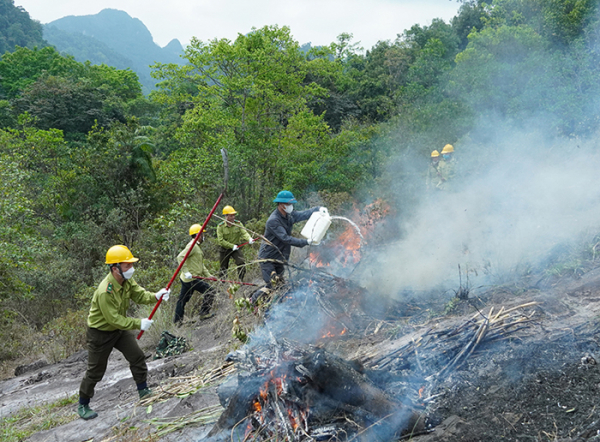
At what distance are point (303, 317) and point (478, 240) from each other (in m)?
4.14

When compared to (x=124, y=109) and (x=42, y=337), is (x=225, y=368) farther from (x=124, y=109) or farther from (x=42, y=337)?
(x=124, y=109)

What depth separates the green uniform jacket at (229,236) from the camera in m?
8.52

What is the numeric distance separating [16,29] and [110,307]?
215 feet

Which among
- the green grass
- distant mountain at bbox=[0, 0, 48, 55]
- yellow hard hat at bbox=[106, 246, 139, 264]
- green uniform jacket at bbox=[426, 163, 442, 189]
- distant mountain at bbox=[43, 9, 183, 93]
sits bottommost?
the green grass

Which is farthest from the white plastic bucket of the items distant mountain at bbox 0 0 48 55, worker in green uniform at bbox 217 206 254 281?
distant mountain at bbox 0 0 48 55

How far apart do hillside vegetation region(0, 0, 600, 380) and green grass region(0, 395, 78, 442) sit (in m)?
2.58

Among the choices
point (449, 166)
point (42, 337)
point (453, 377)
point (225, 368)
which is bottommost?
point (42, 337)

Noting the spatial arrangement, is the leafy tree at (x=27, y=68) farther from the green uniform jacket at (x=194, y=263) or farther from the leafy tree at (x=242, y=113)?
the green uniform jacket at (x=194, y=263)

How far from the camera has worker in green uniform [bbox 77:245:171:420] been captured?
4.71 metres

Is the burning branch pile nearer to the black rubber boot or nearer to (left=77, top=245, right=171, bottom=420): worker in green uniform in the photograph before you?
(left=77, top=245, right=171, bottom=420): worker in green uniform

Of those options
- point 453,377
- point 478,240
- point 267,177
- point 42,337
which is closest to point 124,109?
point 267,177

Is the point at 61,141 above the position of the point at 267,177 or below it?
above

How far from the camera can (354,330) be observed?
516 cm

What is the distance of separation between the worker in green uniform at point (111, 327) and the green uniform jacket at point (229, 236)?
359 cm
